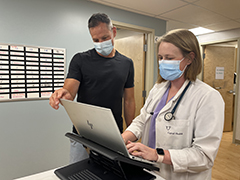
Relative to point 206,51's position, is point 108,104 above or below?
below

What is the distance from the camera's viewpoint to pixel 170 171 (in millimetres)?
1033

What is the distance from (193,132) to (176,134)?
89 mm

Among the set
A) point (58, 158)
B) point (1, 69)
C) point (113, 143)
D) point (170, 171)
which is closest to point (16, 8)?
point (1, 69)

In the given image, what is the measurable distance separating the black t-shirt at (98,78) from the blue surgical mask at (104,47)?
2.2 inches

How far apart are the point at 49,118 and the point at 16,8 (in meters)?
1.34

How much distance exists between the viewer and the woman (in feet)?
2.96

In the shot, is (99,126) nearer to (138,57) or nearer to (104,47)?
(104,47)

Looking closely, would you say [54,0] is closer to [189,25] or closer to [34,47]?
[34,47]

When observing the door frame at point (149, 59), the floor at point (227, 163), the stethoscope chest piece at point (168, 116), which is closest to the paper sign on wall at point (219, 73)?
the floor at point (227, 163)

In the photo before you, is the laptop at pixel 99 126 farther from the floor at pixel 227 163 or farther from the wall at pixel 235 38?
the wall at pixel 235 38

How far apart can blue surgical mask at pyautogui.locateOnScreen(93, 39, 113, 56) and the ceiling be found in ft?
4.11

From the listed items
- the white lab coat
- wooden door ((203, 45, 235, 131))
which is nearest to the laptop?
the white lab coat

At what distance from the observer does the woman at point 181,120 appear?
0.90 meters

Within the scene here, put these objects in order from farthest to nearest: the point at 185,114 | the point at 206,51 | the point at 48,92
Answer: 1. the point at 206,51
2. the point at 48,92
3. the point at 185,114
